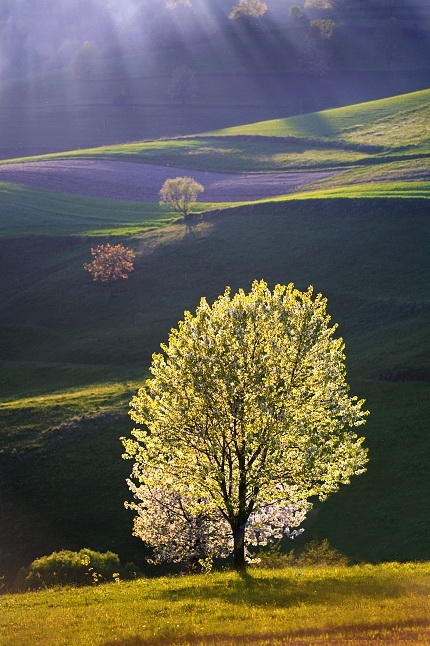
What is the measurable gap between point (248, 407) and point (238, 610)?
1040cm

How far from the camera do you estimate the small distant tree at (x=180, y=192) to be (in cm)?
12712

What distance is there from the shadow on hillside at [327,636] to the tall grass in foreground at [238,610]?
3cm

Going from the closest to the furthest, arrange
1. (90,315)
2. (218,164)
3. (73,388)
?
(73,388)
(90,315)
(218,164)

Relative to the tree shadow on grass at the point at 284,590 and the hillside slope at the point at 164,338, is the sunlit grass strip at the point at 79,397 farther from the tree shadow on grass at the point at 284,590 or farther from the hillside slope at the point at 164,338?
the tree shadow on grass at the point at 284,590

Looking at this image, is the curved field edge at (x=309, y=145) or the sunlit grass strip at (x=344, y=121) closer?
the curved field edge at (x=309, y=145)

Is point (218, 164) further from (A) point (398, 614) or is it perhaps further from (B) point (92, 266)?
(A) point (398, 614)

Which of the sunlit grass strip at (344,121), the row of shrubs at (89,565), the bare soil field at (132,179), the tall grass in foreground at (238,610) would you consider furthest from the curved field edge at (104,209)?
the tall grass in foreground at (238,610)

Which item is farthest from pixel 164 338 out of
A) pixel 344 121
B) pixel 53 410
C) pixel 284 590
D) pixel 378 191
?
pixel 344 121

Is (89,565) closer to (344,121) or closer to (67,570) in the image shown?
(67,570)

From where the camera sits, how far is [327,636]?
2334cm

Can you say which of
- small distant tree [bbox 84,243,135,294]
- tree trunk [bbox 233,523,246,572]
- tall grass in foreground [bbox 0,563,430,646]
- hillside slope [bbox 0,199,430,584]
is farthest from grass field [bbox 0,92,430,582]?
tall grass in foreground [bbox 0,563,430,646]

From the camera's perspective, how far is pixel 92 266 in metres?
111

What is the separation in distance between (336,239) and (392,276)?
14.2 m

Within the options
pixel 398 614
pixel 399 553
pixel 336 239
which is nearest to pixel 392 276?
pixel 336 239
